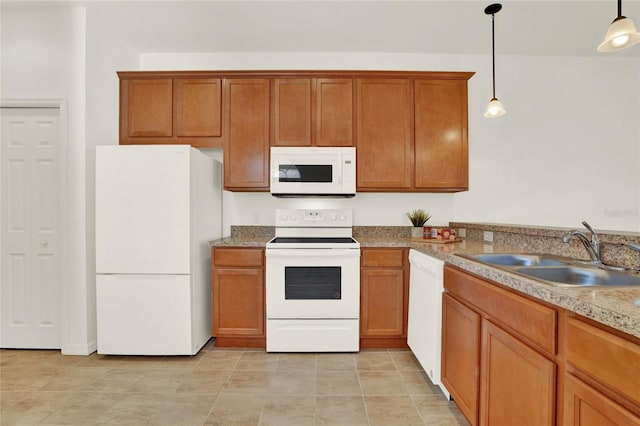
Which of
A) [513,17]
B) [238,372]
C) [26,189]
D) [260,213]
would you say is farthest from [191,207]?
[513,17]

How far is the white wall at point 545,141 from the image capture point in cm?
323

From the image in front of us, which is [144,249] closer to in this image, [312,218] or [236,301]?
[236,301]

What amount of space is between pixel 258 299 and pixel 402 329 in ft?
4.11

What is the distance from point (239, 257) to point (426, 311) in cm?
154

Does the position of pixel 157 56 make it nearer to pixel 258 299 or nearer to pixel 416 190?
pixel 258 299

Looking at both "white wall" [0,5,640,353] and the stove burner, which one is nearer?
the stove burner

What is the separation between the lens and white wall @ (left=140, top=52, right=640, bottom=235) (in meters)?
3.23

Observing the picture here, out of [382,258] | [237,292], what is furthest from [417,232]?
[237,292]

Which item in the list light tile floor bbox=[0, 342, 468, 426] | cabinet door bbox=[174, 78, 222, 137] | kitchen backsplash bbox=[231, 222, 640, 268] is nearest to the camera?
kitchen backsplash bbox=[231, 222, 640, 268]

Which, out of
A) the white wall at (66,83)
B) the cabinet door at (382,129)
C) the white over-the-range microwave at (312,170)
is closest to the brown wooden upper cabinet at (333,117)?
the cabinet door at (382,129)

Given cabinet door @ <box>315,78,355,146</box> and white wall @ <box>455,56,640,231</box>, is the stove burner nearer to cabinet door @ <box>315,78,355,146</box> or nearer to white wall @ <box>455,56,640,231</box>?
cabinet door @ <box>315,78,355,146</box>

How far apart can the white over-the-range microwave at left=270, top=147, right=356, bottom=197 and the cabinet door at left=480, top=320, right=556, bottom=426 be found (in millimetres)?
1702

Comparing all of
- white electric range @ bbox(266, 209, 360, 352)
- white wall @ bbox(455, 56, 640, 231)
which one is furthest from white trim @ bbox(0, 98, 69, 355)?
white wall @ bbox(455, 56, 640, 231)

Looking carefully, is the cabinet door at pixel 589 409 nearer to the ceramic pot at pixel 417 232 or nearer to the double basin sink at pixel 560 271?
the double basin sink at pixel 560 271
